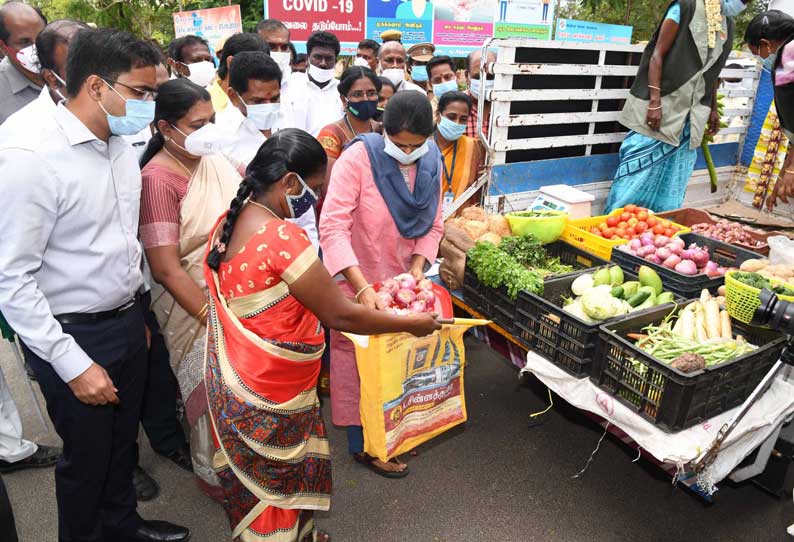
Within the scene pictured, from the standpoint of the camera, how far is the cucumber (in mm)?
2857

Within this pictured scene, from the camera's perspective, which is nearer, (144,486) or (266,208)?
(266,208)

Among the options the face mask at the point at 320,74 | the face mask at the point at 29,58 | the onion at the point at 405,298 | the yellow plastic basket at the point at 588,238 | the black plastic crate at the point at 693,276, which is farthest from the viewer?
the face mask at the point at 320,74

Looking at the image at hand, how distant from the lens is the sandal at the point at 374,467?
3.23 m

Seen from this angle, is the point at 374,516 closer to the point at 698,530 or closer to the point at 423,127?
the point at 698,530

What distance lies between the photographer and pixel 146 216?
8.05 feet

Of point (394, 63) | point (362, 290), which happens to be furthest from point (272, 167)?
point (394, 63)

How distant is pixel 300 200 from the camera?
6.71 ft

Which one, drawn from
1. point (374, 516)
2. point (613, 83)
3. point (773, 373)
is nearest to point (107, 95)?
point (374, 516)

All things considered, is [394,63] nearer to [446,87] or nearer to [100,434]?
[446,87]

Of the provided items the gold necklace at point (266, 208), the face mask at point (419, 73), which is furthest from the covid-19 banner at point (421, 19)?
the gold necklace at point (266, 208)

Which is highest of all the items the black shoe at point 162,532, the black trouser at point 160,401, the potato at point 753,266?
the potato at point 753,266

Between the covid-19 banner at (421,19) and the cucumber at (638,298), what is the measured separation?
6436 mm

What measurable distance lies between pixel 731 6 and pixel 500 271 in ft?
10.3

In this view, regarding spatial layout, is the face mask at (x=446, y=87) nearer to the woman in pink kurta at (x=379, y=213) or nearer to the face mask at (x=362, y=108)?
the face mask at (x=362, y=108)
